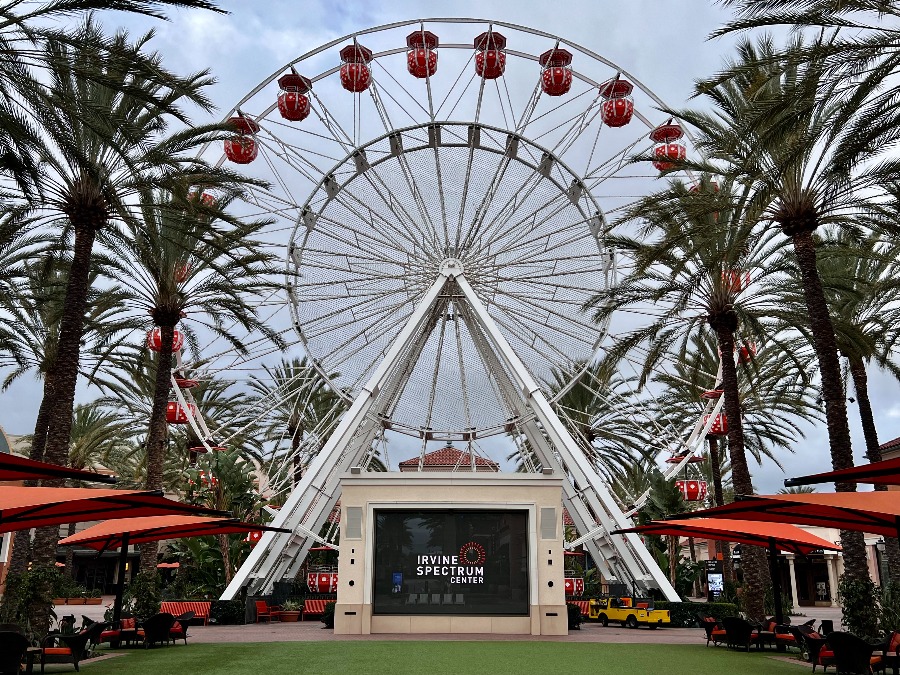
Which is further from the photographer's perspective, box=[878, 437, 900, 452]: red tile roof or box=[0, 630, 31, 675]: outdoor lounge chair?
box=[878, 437, 900, 452]: red tile roof

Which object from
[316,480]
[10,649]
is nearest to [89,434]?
[316,480]

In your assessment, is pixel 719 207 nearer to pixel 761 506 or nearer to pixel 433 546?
pixel 761 506

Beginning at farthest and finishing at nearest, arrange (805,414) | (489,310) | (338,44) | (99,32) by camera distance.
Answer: (805,414) < (489,310) < (338,44) < (99,32)

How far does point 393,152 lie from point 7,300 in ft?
41.2

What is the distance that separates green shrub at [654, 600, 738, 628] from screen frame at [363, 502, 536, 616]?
22.5 feet

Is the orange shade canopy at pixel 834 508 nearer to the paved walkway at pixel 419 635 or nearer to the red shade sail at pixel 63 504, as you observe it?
the paved walkway at pixel 419 635

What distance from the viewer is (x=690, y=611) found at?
26.1 m

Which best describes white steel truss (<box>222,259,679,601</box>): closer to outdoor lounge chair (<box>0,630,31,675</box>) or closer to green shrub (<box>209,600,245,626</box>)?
green shrub (<box>209,600,245,626</box>)

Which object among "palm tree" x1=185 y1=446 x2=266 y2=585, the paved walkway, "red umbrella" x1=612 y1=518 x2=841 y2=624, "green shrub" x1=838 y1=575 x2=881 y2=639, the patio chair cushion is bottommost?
the paved walkway

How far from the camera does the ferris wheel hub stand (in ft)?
89.1

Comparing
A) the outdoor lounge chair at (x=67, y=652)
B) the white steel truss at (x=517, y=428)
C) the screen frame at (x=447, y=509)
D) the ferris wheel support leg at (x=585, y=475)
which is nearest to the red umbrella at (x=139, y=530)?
the outdoor lounge chair at (x=67, y=652)

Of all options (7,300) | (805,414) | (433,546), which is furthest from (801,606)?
(7,300)

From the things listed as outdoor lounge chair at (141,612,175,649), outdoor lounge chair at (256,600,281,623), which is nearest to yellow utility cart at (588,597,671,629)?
outdoor lounge chair at (256,600,281,623)

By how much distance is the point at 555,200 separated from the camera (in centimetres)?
2686
